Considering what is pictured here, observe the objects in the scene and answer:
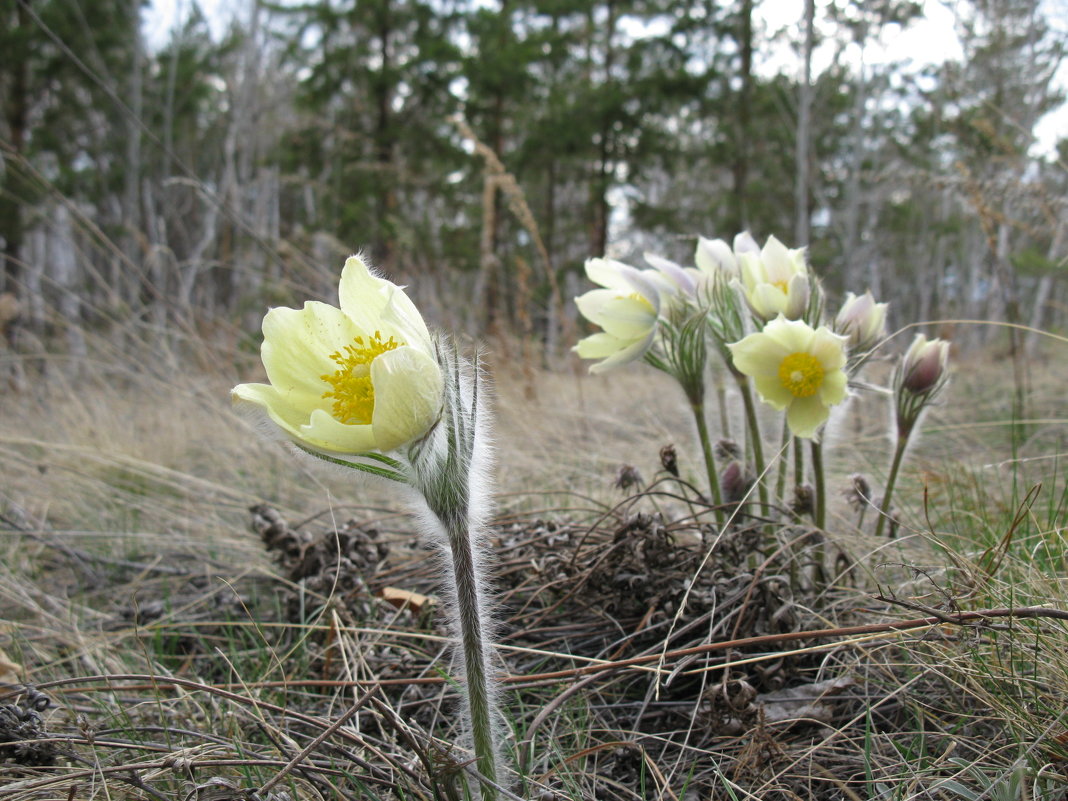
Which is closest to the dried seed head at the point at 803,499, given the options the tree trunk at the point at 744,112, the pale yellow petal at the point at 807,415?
the pale yellow petal at the point at 807,415

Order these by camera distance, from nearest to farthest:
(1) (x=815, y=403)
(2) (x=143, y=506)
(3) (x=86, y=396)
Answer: (1) (x=815, y=403), (2) (x=143, y=506), (3) (x=86, y=396)

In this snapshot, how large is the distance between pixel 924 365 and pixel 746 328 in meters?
0.34

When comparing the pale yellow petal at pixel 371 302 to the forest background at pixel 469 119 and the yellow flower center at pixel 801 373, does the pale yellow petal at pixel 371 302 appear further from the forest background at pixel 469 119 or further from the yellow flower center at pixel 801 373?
the forest background at pixel 469 119

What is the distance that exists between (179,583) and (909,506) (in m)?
1.94

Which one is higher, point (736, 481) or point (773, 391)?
point (773, 391)

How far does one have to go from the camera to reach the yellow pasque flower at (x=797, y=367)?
1145 millimetres

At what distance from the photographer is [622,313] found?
1.29 metres

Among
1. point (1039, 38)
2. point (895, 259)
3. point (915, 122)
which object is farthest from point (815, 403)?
point (895, 259)

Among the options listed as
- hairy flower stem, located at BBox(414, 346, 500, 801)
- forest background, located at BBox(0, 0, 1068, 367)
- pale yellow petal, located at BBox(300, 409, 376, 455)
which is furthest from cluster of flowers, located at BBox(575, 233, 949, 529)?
forest background, located at BBox(0, 0, 1068, 367)

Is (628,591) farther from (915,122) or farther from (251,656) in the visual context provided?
(915,122)

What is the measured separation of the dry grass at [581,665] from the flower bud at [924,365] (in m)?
0.28

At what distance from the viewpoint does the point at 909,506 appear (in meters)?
1.83

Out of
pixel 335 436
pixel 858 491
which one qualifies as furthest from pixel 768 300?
pixel 335 436

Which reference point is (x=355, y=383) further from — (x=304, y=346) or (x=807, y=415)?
(x=807, y=415)
